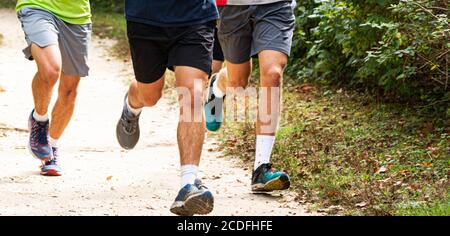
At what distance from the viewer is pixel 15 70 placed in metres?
13.8

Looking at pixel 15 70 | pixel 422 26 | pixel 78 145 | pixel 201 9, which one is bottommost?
pixel 15 70

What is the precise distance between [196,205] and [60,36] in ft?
7.78

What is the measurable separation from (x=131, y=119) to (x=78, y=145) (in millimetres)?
1846

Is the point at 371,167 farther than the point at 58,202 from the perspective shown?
Yes

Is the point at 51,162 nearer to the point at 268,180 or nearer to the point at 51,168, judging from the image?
the point at 51,168

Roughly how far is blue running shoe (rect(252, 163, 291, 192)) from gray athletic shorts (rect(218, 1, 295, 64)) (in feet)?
2.82

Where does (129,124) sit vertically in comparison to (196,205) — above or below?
below

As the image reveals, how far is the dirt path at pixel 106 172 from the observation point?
6027mm

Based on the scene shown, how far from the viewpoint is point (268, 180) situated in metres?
6.18

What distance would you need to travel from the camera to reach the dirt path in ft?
19.8

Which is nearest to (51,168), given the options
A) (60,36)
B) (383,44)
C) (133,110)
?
(133,110)
